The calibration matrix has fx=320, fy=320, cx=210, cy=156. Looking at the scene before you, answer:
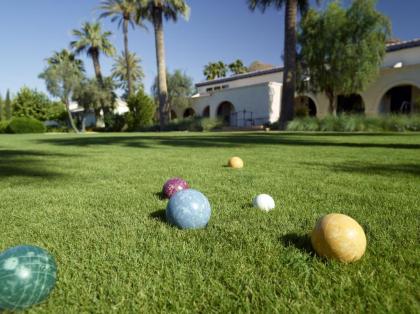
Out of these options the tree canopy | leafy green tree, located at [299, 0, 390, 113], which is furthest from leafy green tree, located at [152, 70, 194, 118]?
leafy green tree, located at [299, 0, 390, 113]

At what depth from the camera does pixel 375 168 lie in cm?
571

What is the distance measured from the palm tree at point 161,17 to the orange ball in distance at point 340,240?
26834 millimetres

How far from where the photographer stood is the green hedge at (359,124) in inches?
736

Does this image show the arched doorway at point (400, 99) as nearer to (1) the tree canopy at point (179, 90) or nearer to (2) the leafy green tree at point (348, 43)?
(2) the leafy green tree at point (348, 43)

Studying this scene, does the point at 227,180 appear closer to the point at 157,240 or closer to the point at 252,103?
the point at 157,240

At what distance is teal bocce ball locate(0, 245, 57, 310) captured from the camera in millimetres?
1601

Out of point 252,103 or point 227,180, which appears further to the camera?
point 252,103

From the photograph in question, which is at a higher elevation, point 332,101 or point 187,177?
point 332,101

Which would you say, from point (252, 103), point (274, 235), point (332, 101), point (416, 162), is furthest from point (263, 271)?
point (252, 103)

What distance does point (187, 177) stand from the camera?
5090mm

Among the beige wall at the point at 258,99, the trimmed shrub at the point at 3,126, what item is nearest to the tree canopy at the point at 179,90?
the beige wall at the point at 258,99

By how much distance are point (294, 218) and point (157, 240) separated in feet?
4.26

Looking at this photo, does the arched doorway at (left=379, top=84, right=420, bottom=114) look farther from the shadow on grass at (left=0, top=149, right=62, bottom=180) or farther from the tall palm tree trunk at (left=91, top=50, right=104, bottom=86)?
the tall palm tree trunk at (left=91, top=50, right=104, bottom=86)

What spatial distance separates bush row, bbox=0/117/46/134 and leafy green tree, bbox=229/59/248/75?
29580mm
